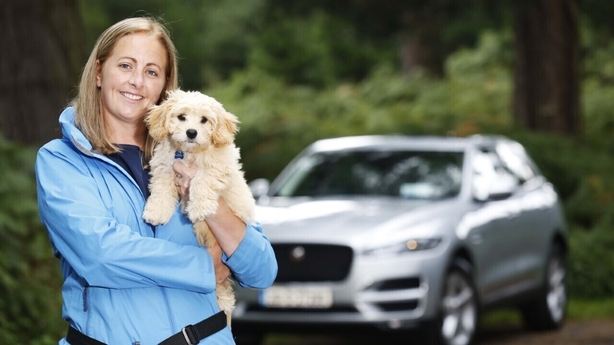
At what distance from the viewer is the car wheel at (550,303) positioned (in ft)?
36.2

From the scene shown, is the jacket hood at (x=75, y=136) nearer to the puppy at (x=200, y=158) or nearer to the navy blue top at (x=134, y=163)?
the navy blue top at (x=134, y=163)

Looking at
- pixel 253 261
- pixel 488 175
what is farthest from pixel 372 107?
pixel 253 261

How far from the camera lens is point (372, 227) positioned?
28.4ft

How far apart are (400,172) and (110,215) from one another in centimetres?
660

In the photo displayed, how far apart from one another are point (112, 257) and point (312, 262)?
5.23 m

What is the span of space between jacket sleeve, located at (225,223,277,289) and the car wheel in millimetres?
7578

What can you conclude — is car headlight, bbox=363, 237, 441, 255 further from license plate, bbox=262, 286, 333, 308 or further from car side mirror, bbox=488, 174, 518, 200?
car side mirror, bbox=488, 174, 518, 200

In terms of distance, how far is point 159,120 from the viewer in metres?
3.79

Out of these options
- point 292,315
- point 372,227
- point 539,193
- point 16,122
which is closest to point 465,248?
point 372,227

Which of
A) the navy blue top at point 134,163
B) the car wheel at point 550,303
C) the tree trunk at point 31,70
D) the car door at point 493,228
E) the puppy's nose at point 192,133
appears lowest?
the car wheel at point 550,303

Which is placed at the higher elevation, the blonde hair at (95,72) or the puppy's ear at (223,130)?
the blonde hair at (95,72)

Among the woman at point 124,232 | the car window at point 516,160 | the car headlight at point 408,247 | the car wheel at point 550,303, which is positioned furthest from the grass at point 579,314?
the woman at point 124,232

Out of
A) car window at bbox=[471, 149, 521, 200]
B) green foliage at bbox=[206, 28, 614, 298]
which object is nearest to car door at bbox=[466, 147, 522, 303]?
car window at bbox=[471, 149, 521, 200]

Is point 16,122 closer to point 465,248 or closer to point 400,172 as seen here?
point 400,172
